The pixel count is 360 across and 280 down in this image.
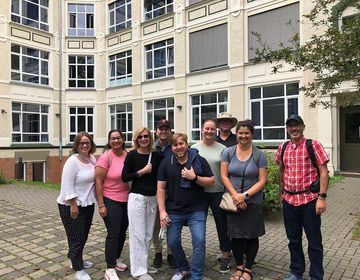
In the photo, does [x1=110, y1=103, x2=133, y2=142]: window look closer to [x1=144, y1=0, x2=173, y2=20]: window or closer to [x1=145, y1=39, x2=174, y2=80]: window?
[x1=145, y1=39, x2=174, y2=80]: window

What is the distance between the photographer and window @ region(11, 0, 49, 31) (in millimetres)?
20612

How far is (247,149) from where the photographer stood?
4.09m

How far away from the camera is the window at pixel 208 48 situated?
17.6m

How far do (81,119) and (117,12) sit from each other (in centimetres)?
762

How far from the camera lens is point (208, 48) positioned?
18.2 meters

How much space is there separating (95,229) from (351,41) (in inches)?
231

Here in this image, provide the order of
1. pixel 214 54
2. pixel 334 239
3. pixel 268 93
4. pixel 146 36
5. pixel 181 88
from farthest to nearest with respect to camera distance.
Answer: pixel 146 36, pixel 181 88, pixel 214 54, pixel 268 93, pixel 334 239

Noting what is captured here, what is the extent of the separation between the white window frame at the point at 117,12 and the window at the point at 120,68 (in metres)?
1.78

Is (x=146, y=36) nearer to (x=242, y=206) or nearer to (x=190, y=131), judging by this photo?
(x=190, y=131)

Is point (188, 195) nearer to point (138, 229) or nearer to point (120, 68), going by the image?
point (138, 229)

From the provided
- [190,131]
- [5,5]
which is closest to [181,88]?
[190,131]

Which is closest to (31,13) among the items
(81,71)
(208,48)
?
(81,71)

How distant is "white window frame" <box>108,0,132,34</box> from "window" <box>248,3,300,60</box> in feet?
30.1

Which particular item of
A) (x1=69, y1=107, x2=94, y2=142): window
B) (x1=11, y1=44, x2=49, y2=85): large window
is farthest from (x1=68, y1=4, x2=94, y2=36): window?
(x1=69, y1=107, x2=94, y2=142): window
